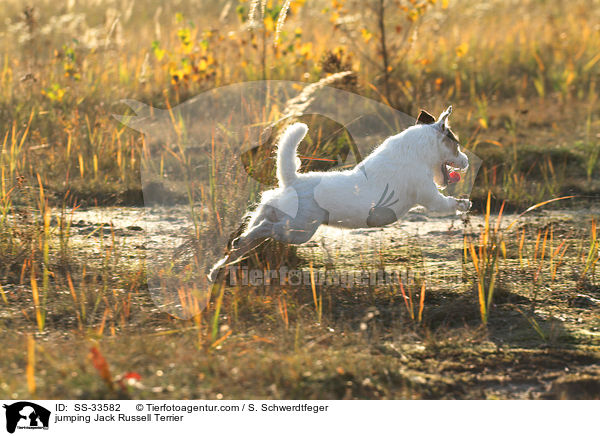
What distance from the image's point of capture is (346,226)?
434 cm

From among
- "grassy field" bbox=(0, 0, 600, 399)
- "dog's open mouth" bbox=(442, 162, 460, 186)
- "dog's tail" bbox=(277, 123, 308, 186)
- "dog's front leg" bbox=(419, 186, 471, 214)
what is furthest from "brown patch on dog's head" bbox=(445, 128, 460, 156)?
"dog's tail" bbox=(277, 123, 308, 186)

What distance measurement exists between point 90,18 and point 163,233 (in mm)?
10579

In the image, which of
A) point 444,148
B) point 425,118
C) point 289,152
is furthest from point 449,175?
point 289,152

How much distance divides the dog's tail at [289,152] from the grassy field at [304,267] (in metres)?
0.65

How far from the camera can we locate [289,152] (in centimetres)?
409

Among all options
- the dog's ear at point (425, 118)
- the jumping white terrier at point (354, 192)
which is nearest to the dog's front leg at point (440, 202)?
the jumping white terrier at point (354, 192)

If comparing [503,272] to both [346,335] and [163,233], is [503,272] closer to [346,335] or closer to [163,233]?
[346,335]

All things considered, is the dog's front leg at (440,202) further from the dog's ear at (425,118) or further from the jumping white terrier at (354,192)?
the dog's ear at (425,118)

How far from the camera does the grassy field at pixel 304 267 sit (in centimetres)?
349

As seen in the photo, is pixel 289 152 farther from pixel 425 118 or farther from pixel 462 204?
pixel 462 204
